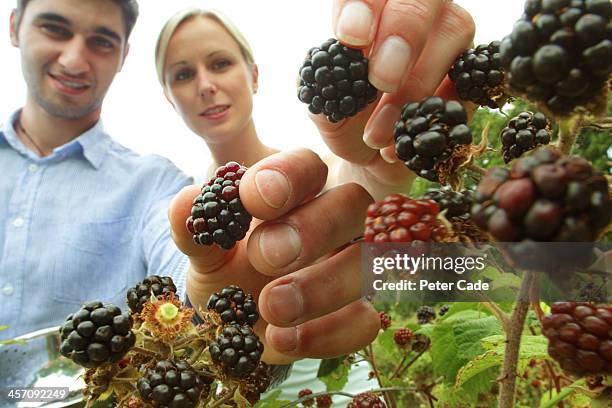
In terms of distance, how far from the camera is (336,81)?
58 centimetres

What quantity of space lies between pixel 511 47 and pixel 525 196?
0.43 ft

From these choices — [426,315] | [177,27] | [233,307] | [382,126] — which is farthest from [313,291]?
[177,27]

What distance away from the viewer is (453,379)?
0.84 meters

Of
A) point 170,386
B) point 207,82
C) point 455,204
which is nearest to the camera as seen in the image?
point 455,204

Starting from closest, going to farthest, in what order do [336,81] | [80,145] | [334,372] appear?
[336,81] < [334,372] < [80,145]

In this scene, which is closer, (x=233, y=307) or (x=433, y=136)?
(x=433, y=136)

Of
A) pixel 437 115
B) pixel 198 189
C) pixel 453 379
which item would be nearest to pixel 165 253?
pixel 198 189

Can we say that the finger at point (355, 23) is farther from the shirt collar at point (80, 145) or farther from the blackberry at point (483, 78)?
the shirt collar at point (80, 145)

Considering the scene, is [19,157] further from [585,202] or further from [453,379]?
[585,202]

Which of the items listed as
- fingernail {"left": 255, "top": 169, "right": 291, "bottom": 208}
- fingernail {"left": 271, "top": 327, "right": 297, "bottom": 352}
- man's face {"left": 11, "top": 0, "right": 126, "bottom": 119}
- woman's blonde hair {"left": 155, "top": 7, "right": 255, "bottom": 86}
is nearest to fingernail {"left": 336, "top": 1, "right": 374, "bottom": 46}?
fingernail {"left": 255, "top": 169, "right": 291, "bottom": 208}

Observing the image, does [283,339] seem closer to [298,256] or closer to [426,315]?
[298,256]

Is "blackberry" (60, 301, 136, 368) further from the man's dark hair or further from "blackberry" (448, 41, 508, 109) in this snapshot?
the man's dark hair

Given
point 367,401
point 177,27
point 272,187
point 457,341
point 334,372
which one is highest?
point 177,27

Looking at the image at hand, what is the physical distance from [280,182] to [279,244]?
0.10 meters
